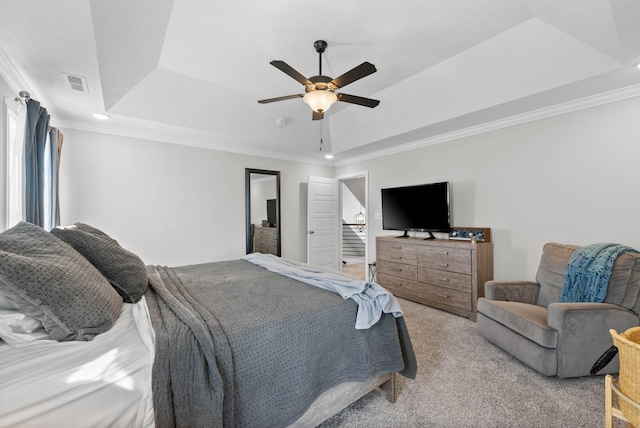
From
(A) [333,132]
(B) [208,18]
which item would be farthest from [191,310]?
(A) [333,132]

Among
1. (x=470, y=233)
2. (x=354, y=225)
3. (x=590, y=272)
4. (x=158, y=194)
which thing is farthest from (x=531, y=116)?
(x=354, y=225)

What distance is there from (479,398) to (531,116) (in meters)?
3.10

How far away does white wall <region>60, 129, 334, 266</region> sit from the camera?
3.57 meters

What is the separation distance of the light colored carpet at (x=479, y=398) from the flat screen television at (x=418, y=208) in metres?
1.81

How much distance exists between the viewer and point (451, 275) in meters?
3.51

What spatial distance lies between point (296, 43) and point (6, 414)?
2.88 m

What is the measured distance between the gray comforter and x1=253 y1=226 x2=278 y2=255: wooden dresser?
3.16m

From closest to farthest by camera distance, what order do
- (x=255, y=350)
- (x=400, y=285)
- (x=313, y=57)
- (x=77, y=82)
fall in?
(x=255, y=350) < (x=77, y=82) < (x=313, y=57) < (x=400, y=285)

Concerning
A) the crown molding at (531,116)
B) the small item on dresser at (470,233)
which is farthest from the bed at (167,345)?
the crown molding at (531,116)

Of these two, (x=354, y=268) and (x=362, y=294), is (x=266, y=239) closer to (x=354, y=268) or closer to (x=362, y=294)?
(x=354, y=268)

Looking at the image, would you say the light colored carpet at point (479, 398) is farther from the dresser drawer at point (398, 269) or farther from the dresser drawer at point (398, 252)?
the dresser drawer at point (398, 252)

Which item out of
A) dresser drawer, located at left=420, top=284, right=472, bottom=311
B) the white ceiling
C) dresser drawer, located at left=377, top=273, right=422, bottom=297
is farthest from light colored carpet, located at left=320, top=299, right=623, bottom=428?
the white ceiling

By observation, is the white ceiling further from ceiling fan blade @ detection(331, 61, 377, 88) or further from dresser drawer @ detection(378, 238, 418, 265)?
dresser drawer @ detection(378, 238, 418, 265)

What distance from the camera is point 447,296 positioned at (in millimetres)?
3539
